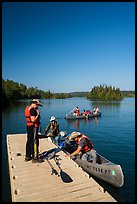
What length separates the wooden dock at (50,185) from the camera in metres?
5.13

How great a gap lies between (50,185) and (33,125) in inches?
90.2

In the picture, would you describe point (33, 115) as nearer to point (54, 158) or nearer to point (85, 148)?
point (54, 158)

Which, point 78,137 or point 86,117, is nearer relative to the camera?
point 78,137

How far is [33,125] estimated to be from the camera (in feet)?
23.7

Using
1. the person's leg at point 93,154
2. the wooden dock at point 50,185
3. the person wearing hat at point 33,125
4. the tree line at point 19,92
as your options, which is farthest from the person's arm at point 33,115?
the tree line at point 19,92

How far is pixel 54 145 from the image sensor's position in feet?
35.1

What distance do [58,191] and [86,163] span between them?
8.13ft

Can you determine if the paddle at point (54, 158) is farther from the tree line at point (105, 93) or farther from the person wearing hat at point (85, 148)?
the tree line at point (105, 93)

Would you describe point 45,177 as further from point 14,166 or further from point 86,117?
point 86,117

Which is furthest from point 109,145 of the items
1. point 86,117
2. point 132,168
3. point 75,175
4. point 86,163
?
point 86,117

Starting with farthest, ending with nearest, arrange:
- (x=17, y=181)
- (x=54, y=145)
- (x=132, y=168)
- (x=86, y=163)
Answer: (x=54, y=145), (x=132, y=168), (x=86, y=163), (x=17, y=181)

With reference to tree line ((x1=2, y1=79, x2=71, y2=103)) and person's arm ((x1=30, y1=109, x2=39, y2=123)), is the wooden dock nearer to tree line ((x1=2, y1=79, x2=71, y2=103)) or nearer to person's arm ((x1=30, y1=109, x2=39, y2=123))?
person's arm ((x1=30, y1=109, x2=39, y2=123))

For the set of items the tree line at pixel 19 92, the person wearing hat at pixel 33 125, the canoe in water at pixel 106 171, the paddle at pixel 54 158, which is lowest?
the canoe in water at pixel 106 171

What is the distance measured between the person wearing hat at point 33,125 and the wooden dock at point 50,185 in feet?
1.87
